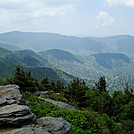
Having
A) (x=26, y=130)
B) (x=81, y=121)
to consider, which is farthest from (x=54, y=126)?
(x=81, y=121)

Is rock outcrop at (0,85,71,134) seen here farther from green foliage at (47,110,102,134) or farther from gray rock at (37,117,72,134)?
green foliage at (47,110,102,134)

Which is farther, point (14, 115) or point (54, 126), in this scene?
point (54, 126)

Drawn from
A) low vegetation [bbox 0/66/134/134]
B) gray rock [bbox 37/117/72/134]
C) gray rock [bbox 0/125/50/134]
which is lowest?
low vegetation [bbox 0/66/134/134]

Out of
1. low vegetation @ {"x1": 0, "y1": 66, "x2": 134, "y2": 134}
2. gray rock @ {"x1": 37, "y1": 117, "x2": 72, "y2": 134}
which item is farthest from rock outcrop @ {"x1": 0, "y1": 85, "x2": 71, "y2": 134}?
low vegetation @ {"x1": 0, "y1": 66, "x2": 134, "y2": 134}

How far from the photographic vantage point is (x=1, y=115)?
1123 centimetres

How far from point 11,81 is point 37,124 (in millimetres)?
22756

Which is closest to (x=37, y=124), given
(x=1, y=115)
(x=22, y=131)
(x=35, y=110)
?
(x=22, y=131)

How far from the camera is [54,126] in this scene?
12078 mm

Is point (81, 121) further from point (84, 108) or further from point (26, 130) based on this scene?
point (84, 108)

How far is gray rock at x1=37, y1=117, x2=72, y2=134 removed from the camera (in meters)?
11.8

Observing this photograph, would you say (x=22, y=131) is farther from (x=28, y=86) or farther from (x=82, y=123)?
(x=28, y=86)

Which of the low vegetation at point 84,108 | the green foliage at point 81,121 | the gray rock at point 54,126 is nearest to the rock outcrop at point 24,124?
the gray rock at point 54,126

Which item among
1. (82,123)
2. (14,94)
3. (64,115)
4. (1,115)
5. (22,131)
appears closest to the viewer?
(22,131)

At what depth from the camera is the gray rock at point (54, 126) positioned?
1176cm
